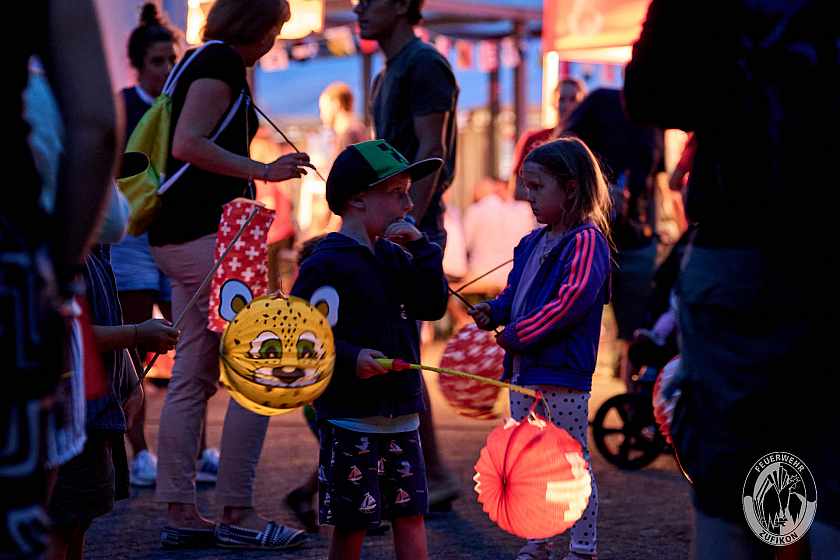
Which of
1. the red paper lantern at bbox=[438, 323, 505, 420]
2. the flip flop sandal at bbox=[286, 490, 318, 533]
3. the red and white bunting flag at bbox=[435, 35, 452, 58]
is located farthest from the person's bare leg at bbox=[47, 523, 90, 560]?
the red and white bunting flag at bbox=[435, 35, 452, 58]

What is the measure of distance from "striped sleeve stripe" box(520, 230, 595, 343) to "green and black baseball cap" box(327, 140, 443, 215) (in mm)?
645

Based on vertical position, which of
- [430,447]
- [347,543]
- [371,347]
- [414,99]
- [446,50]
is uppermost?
[414,99]

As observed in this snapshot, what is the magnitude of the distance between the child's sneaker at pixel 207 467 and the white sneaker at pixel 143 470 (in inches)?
8.0

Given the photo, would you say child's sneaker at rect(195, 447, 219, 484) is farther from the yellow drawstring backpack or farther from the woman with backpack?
the yellow drawstring backpack

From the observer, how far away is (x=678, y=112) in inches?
89.0

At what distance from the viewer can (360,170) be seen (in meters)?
3.83

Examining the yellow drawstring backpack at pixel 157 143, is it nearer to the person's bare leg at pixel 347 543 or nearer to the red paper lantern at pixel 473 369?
the red paper lantern at pixel 473 369

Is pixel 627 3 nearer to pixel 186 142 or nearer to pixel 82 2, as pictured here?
pixel 186 142

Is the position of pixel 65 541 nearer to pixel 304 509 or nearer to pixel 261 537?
pixel 261 537

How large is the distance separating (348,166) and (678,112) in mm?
1705

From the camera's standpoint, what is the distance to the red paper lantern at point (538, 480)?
3.68 m

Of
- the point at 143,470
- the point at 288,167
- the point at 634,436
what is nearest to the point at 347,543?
the point at 288,167

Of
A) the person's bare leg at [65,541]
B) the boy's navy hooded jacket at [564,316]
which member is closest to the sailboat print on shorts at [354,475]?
the person's bare leg at [65,541]

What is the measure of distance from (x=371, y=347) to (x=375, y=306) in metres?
0.11
